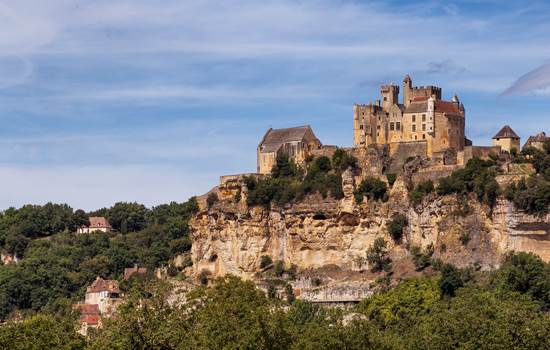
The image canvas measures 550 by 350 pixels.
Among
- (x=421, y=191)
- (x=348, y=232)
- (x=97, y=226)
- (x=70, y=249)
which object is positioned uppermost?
(x=421, y=191)

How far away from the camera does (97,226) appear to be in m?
163

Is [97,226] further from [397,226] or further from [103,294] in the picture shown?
[397,226]

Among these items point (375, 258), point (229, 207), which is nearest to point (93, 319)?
point (229, 207)

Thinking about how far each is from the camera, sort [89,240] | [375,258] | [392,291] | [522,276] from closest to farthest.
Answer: [522,276] → [392,291] → [375,258] → [89,240]

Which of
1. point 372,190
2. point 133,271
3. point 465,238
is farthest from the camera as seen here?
point 133,271

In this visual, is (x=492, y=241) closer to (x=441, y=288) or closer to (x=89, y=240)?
(x=441, y=288)

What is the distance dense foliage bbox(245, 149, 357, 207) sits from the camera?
112 m

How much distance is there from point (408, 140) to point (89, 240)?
51112 mm

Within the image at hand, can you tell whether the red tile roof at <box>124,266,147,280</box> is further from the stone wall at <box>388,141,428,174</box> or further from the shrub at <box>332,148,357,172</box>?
the stone wall at <box>388,141,428,174</box>

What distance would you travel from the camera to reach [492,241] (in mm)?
101000

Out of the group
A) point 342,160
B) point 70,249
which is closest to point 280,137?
Answer: point 342,160

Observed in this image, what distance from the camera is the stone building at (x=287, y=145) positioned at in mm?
116812

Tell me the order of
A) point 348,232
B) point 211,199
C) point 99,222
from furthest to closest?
point 99,222 → point 211,199 → point 348,232

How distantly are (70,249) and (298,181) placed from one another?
41.2 meters
